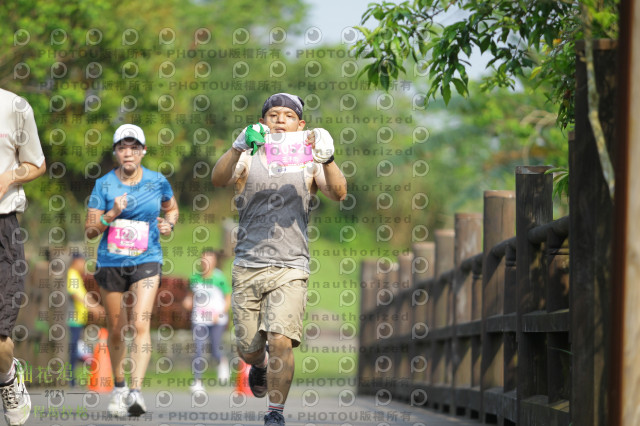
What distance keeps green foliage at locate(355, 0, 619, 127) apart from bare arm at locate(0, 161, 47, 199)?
2228 mm

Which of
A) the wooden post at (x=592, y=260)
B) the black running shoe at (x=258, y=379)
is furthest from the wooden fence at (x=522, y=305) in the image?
the black running shoe at (x=258, y=379)

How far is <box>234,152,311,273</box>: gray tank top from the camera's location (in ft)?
22.4

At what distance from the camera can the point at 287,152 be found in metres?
6.82

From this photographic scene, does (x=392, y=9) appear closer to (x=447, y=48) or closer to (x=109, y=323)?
(x=447, y=48)

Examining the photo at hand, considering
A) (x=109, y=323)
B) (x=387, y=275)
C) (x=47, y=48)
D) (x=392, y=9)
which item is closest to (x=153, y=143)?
(x=47, y=48)

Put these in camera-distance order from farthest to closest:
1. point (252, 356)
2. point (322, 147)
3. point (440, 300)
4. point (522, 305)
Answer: point (440, 300) < point (522, 305) < point (252, 356) < point (322, 147)


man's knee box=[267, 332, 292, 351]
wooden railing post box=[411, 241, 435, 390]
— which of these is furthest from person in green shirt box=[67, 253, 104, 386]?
man's knee box=[267, 332, 292, 351]

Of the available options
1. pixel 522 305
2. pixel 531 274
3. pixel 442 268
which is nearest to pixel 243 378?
pixel 442 268

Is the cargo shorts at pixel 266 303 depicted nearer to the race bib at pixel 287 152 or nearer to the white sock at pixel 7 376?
the race bib at pixel 287 152

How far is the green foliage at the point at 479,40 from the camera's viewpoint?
22.2 ft

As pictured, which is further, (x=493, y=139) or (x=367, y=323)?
(x=493, y=139)

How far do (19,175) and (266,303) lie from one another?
62.7 inches

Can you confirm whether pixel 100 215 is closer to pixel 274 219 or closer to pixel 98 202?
pixel 98 202

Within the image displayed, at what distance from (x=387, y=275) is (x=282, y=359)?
1141cm
